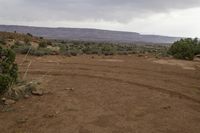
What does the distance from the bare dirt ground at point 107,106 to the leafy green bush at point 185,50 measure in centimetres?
1330

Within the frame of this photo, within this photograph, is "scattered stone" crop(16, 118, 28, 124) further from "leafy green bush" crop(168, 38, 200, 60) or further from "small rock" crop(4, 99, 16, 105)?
"leafy green bush" crop(168, 38, 200, 60)

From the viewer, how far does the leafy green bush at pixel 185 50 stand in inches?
1188

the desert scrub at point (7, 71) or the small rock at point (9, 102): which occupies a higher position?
the desert scrub at point (7, 71)

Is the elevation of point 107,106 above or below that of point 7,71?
below

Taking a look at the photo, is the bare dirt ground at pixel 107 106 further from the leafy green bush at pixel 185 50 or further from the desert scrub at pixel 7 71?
the leafy green bush at pixel 185 50

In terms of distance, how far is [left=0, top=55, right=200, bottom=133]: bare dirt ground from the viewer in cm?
900

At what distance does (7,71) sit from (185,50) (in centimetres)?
2125

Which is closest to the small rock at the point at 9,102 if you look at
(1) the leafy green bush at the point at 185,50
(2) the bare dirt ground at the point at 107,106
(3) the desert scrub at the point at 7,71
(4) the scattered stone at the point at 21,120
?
(2) the bare dirt ground at the point at 107,106

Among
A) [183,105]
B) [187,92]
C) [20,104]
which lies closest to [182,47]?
[187,92]

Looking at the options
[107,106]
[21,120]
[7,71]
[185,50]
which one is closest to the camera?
[21,120]

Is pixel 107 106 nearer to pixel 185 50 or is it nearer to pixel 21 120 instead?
pixel 21 120

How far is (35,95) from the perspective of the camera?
12.1 metres

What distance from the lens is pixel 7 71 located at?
1240cm

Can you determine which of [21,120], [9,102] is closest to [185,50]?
[9,102]
